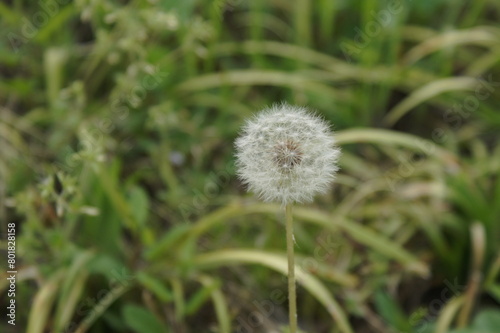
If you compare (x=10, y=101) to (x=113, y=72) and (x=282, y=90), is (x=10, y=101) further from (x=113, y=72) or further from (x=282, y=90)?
(x=282, y=90)

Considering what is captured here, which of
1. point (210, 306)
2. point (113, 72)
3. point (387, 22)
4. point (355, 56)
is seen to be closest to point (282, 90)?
point (355, 56)

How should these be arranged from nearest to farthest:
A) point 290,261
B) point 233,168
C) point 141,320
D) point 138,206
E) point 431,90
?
point 290,261 < point 141,320 < point 138,206 < point 233,168 < point 431,90

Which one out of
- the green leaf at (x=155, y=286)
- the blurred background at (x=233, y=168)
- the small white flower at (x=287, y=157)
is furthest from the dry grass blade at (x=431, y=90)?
the small white flower at (x=287, y=157)

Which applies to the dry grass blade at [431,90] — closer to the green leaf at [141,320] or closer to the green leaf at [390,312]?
the green leaf at [390,312]

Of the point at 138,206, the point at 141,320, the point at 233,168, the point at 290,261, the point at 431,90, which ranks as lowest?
the point at 290,261

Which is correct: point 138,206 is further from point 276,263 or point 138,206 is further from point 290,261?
point 290,261

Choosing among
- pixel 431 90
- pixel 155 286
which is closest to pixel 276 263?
pixel 155 286

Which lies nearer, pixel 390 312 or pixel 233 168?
pixel 390 312
